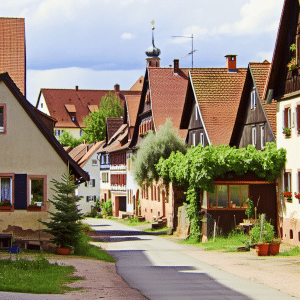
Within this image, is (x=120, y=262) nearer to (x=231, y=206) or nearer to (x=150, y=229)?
Answer: (x=231, y=206)

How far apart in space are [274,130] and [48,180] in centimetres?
1267

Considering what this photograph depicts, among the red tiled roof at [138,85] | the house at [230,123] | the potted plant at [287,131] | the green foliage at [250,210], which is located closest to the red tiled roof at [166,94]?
the house at [230,123]

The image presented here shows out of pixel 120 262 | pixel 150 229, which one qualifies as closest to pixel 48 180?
pixel 120 262

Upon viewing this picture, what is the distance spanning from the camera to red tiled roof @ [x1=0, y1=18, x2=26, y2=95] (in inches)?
1221

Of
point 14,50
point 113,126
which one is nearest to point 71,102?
point 113,126

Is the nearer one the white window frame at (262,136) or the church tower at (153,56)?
the white window frame at (262,136)

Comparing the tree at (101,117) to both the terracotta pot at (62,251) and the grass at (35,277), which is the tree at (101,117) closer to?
the terracotta pot at (62,251)

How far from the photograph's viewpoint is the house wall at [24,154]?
2784cm

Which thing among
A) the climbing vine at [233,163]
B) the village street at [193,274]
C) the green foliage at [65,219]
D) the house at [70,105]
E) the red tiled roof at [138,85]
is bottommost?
the village street at [193,274]

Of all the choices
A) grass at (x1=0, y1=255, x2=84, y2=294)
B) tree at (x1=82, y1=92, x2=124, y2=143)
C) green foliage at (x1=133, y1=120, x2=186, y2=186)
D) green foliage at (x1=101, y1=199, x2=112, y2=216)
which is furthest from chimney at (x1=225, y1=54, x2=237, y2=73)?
tree at (x1=82, y1=92, x2=124, y2=143)

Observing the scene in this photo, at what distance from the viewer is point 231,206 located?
3466 cm

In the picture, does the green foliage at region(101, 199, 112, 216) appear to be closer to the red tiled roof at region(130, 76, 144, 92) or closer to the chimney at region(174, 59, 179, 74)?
the chimney at region(174, 59, 179, 74)

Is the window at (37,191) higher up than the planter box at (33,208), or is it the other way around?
the window at (37,191)

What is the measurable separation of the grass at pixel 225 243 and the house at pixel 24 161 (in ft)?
25.4
